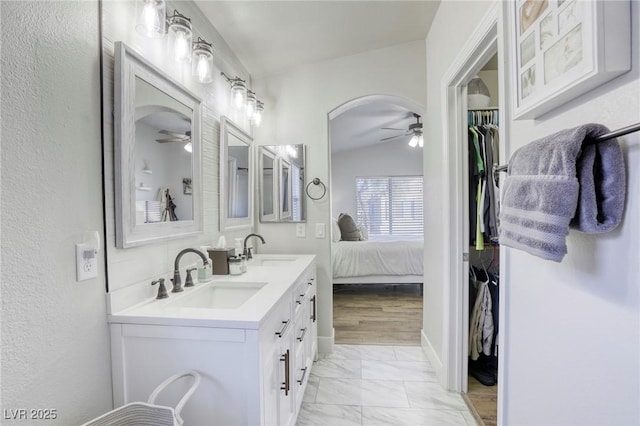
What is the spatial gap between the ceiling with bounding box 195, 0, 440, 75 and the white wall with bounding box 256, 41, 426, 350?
10 cm

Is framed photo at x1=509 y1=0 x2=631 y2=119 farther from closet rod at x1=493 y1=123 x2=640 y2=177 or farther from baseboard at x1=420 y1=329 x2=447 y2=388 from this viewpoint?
baseboard at x1=420 y1=329 x2=447 y2=388

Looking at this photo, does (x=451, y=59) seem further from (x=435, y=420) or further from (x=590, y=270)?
(x=435, y=420)

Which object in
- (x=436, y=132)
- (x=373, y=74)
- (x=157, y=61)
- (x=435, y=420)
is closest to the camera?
(x=157, y=61)

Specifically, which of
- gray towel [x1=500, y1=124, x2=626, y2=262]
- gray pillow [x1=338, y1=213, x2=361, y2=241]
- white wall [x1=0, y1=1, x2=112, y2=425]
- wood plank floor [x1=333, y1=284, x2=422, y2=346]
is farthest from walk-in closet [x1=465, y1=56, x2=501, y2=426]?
gray pillow [x1=338, y1=213, x2=361, y2=241]

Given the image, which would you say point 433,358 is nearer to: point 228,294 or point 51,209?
point 228,294

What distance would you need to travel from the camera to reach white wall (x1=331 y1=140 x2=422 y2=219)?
657 centimetres

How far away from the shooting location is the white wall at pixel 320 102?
8.16ft

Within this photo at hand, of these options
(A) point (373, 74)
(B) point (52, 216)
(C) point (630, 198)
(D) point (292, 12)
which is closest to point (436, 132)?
(A) point (373, 74)

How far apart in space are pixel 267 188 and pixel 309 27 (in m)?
1.26

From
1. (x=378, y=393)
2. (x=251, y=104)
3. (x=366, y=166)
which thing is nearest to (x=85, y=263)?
(x=251, y=104)

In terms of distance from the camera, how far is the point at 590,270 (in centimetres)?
76

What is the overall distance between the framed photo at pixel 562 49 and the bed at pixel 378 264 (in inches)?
126

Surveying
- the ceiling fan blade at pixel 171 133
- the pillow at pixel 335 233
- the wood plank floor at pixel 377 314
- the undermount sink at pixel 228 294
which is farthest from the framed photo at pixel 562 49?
the pillow at pixel 335 233

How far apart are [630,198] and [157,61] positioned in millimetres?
1720
